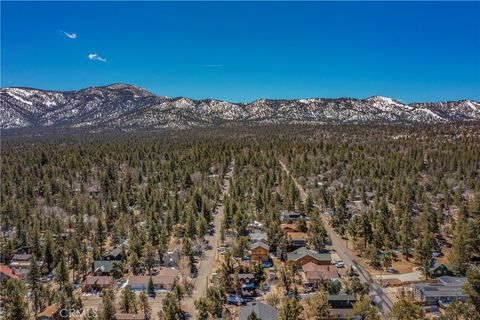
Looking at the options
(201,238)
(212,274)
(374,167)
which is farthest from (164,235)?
(374,167)

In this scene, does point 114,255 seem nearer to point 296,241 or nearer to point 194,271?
point 194,271

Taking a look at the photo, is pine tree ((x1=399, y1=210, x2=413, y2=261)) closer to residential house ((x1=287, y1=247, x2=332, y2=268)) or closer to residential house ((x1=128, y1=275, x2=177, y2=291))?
residential house ((x1=287, y1=247, x2=332, y2=268))

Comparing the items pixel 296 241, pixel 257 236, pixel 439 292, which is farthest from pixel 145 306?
pixel 439 292

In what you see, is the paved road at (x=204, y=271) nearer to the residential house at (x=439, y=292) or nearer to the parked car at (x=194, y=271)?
the parked car at (x=194, y=271)

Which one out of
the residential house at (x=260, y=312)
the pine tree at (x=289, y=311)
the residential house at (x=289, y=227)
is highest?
the residential house at (x=289, y=227)

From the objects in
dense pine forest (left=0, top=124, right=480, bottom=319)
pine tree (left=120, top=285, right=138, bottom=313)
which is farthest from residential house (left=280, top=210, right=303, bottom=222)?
pine tree (left=120, top=285, right=138, bottom=313)

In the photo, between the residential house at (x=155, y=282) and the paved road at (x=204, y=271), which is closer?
the paved road at (x=204, y=271)

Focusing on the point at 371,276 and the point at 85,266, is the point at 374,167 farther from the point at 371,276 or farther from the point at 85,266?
the point at 85,266

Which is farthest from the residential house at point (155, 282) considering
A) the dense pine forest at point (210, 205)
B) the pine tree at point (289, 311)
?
the pine tree at point (289, 311)
